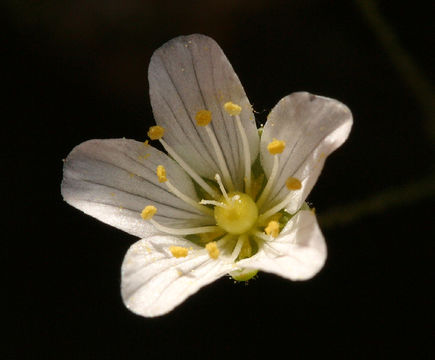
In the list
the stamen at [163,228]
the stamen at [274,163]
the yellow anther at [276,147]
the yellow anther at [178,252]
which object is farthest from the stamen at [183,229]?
the yellow anther at [276,147]

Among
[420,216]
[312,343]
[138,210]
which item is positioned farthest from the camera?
[420,216]

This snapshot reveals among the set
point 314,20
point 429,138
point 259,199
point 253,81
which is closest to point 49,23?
point 253,81

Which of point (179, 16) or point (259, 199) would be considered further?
point (179, 16)

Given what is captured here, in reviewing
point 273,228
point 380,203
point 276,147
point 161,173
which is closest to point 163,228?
point 161,173

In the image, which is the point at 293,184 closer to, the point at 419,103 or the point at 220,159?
the point at 220,159

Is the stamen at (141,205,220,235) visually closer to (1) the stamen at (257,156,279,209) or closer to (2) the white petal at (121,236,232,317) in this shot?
(2) the white petal at (121,236,232,317)

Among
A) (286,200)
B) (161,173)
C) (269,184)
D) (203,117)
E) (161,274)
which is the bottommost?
(161,274)

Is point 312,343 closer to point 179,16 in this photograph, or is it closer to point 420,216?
point 420,216

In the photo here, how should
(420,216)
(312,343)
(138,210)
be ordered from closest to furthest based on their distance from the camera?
(138,210)
(312,343)
(420,216)
